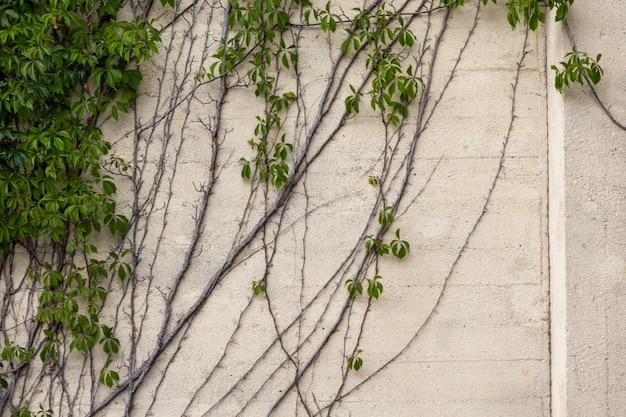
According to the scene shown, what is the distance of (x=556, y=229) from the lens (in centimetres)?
330

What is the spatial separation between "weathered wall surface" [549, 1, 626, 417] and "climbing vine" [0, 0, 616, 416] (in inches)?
11.2

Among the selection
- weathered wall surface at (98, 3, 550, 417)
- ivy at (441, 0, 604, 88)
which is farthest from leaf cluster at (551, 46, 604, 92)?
weathered wall surface at (98, 3, 550, 417)

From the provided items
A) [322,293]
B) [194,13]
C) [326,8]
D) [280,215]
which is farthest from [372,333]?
[194,13]

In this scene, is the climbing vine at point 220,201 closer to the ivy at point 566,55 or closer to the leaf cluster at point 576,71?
the ivy at point 566,55

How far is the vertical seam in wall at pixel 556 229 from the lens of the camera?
10.5 feet

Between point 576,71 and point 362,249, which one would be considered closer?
point 576,71

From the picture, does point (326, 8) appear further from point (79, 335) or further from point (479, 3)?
point (79, 335)

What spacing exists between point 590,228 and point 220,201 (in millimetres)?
1687

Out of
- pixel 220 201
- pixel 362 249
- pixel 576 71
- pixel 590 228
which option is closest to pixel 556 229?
pixel 590 228

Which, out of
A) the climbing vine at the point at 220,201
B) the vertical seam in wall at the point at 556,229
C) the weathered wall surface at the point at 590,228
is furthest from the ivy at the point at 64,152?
the weathered wall surface at the point at 590,228

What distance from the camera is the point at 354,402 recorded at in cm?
339

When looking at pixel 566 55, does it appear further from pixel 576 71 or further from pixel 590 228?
pixel 590 228

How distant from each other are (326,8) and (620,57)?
136 centimetres

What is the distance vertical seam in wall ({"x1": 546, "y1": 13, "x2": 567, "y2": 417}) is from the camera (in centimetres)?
321
